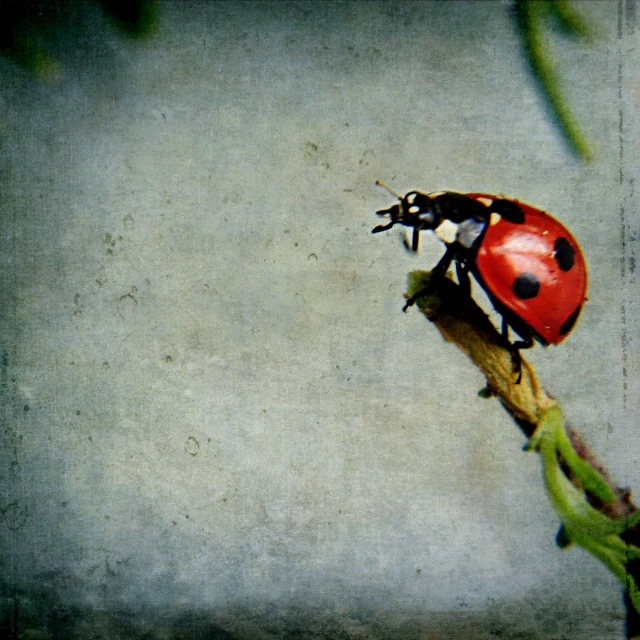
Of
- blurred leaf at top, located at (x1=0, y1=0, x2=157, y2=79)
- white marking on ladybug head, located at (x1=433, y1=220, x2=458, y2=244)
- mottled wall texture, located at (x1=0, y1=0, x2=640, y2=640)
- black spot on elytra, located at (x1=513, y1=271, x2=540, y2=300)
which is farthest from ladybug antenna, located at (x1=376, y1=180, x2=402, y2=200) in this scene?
blurred leaf at top, located at (x1=0, y1=0, x2=157, y2=79)

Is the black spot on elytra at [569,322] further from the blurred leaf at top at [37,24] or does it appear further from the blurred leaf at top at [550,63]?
the blurred leaf at top at [37,24]

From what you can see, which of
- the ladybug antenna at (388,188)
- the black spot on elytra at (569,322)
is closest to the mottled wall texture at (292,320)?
the ladybug antenna at (388,188)

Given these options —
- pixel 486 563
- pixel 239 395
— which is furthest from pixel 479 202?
pixel 486 563

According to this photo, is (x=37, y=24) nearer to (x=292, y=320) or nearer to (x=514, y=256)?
(x=292, y=320)

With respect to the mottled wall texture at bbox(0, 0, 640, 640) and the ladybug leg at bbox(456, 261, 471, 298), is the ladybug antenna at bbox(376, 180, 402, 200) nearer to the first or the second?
the mottled wall texture at bbox(0, 0, 640, 640)

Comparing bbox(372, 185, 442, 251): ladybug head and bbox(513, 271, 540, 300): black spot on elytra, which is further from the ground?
bbox(372, 185, 442, 251): ladybug head

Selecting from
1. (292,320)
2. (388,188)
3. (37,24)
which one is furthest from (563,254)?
(37,24)

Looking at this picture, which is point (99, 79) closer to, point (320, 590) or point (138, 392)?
point (138, 392)
